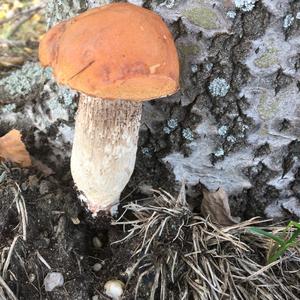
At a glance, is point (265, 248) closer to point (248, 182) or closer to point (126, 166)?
point (248, 182)

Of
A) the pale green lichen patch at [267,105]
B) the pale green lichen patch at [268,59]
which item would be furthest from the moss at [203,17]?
the pale green lichen patch at [267,105]

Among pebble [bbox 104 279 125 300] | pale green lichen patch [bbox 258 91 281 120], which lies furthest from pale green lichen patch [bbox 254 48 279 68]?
pebble [bbox 104 279 125 300]

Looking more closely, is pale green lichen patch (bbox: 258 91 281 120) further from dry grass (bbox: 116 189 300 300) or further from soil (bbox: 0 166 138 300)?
soil (bbox: 0 166 138 300)

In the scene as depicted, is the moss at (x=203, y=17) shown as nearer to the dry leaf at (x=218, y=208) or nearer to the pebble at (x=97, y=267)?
the dry leaf at (x=218, y=208)

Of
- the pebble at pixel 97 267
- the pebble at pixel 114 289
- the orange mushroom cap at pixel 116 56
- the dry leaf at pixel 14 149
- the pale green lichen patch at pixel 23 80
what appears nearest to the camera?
the orange mushroom cap at pixel 116 56

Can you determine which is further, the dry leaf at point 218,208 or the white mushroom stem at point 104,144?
the dry leaf at point 218,208

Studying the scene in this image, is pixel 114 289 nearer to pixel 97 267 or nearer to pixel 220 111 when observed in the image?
pixel 97 267

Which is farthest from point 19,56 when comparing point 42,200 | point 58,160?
point 42,200
